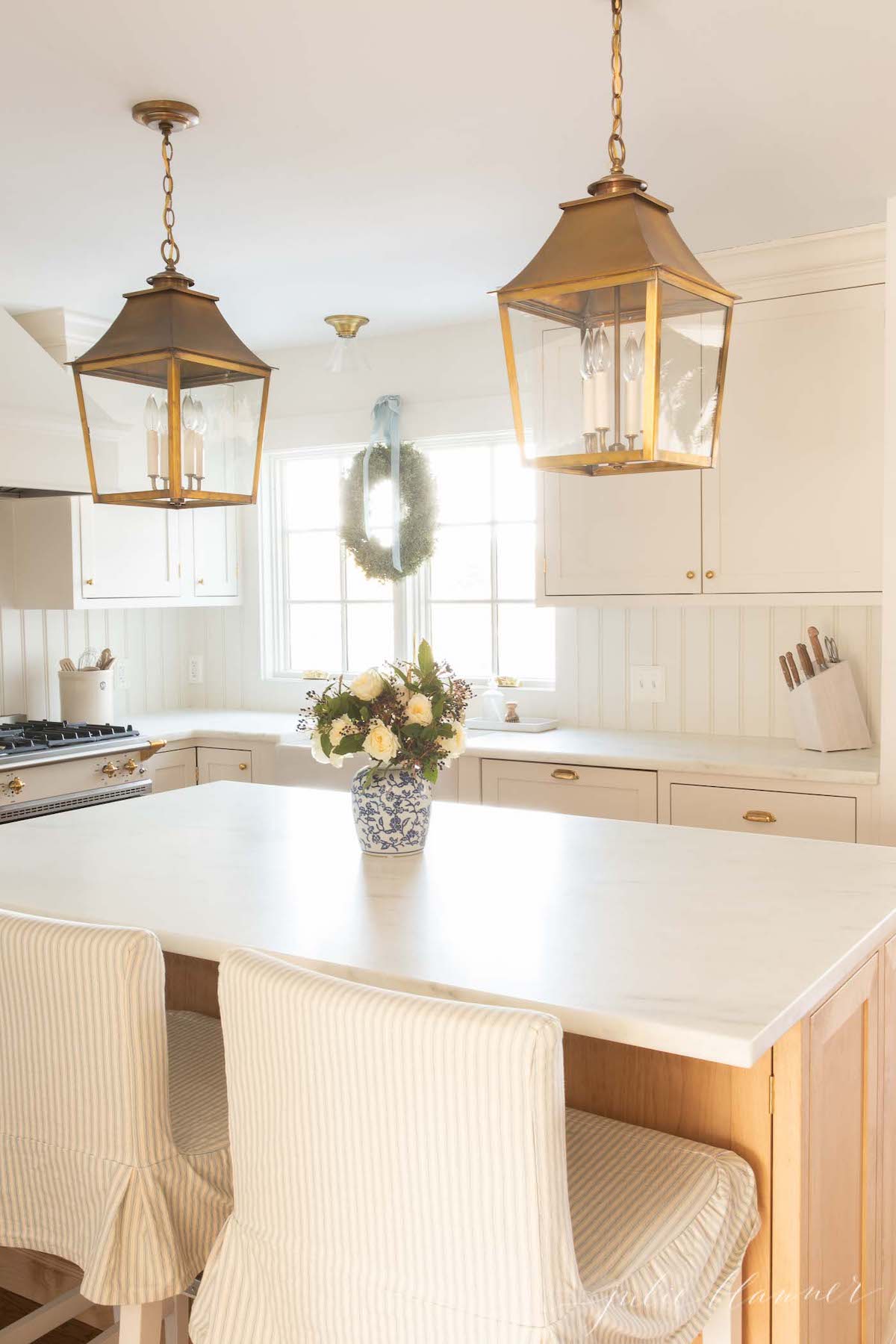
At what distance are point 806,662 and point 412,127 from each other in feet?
6.53

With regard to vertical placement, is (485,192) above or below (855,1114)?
above

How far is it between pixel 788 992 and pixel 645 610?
9.29ft

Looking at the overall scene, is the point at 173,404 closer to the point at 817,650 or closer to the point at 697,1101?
the point at 697,1101

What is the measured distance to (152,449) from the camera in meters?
2.11

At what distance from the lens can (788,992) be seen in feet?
4.65

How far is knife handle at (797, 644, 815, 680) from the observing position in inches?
143

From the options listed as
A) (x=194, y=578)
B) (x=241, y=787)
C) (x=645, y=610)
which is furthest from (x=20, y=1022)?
(x=194, y=578)

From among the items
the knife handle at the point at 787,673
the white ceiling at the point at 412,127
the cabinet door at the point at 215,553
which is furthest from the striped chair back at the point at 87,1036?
the cabinet door at the point at 215,553

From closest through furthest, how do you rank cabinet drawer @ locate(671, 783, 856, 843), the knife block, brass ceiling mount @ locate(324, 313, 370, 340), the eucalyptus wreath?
cabinet drawer @ locate(671, 783, 856, 843), the knife block, brass ceiling mount @ locate(324, 313, 370, 340), the eucalyptus wreath

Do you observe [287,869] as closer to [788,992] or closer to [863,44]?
[788,992]

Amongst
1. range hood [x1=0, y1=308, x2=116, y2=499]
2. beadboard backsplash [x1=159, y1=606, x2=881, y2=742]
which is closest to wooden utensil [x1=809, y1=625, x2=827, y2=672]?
beadboard backsplash [x1=159, y1=606, x2=881, y2=742]

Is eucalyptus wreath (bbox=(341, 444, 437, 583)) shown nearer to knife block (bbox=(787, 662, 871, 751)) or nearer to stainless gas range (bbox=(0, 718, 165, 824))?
stainless gas range (bbox=(0, 718, 165, 824))

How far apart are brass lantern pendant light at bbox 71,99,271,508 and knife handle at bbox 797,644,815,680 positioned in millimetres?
2053

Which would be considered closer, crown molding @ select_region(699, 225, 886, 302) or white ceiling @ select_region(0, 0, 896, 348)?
white ceiling @ select_region(0, 0, 896, 348)
